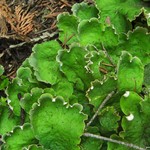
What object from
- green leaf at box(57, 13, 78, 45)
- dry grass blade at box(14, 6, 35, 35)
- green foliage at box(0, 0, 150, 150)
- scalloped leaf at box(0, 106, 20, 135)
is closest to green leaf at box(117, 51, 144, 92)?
green foliage at box(0, 0, 150, 150)

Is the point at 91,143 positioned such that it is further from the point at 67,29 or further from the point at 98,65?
the point at 67,29

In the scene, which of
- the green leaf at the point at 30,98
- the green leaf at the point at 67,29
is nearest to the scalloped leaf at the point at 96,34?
the green leaf at the point at 67,29

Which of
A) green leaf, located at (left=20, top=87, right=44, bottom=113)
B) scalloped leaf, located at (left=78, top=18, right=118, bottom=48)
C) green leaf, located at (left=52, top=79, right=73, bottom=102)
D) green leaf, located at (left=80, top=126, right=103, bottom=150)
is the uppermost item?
scalloped leaf, located at (left=78, top=18, right=118, bottom=48)

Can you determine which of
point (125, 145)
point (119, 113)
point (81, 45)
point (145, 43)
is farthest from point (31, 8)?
point (125, 145)

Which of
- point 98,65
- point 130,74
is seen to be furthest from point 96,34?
point 130,74

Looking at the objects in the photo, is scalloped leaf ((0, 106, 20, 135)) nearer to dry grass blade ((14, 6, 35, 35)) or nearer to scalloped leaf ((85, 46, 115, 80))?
scalloped leaf ((85, 46, 115, 80))

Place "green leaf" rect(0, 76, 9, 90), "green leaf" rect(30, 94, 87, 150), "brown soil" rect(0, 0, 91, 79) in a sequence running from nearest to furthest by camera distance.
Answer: "green leaf" rect(30, 94, 87, 150) < "green leaf" rect(0, 76, 9, 90) < "brown soil" rect(0, 0, 91, 79)

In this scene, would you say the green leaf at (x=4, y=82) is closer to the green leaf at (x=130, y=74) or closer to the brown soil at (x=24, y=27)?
the brown soil at (x=24, y=27)
